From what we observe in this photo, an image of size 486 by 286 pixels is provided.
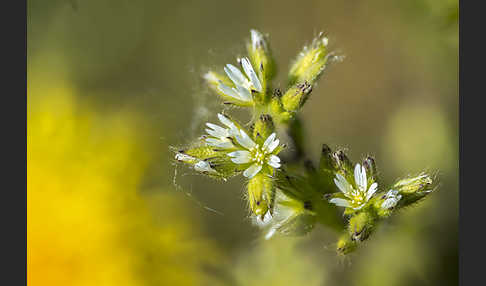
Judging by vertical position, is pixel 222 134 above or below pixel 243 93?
below

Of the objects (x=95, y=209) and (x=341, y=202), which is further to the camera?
(x=95, y=209)

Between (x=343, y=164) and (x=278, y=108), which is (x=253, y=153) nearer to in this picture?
(x=278, y=108)

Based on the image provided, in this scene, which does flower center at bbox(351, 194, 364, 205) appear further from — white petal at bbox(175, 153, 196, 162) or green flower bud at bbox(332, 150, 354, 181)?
white petal at bbox(175, 153, 196, 162)

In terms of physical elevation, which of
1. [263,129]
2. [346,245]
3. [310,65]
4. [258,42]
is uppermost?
[258,42]

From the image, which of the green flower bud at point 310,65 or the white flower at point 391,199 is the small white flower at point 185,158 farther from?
the white flower at point 391,199

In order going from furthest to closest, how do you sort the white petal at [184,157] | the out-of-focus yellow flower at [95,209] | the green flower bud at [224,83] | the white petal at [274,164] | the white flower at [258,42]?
the out-of-focus yellow flower at [95,209] → the white flower at [258,42] → the green flower bud at [224,83] → the white petal at [184,157] → the white petal at [274,164]

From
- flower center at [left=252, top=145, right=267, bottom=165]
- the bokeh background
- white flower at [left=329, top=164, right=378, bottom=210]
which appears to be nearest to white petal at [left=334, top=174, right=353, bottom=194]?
white flower at [left=329, top=164, right=378, bottom=210]

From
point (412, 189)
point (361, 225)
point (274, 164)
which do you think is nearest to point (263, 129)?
point (274, 164)

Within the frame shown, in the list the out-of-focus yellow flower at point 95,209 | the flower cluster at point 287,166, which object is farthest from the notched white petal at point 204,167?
the out-of-focus yellow flower at point 95,209
